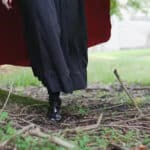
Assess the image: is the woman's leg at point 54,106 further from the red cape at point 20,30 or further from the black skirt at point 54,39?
the red cape at point 20,30

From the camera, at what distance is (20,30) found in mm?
4344

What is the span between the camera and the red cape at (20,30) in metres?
4.32

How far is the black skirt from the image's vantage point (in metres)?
3.38

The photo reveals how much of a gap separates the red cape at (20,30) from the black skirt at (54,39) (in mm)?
700

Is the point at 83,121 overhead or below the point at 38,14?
below

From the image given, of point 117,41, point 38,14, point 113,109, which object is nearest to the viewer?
point 38,14

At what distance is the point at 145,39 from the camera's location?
61.5 ft

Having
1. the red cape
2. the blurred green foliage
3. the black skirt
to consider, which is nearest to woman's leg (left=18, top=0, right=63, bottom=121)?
the black skirt

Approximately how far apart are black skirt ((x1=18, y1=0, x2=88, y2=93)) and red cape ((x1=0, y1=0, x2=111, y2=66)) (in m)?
0.70

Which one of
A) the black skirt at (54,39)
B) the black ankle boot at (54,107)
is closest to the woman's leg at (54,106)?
the black ankle boot at (54,107)

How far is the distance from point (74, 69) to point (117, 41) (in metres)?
14.1

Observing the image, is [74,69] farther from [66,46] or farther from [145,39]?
[145,39]

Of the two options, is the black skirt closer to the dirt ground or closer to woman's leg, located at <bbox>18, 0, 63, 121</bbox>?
woman's leg, located at <bbox>18, 0, 63, 121</bbox>

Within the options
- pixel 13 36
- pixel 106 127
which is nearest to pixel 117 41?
pixel 13 36
